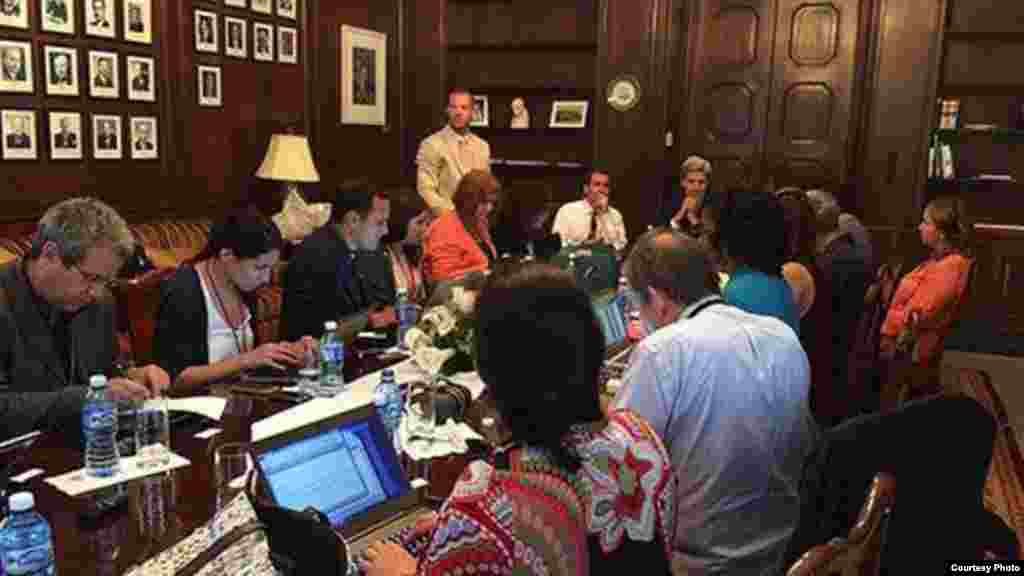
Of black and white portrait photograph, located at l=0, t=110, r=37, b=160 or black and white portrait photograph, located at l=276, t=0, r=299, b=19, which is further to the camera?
black and white portrait photograph, located at l=276, t=0, r=299, b=19

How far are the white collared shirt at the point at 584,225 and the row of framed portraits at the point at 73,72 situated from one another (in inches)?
99.8

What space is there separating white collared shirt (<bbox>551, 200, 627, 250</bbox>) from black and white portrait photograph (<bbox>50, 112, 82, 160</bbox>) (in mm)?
2769

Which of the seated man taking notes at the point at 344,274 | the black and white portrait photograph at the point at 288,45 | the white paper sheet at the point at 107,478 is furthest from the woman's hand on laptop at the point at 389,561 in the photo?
the black and white portrait photograph at the point at 288,45

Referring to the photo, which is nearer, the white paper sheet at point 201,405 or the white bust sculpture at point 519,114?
the white paper sheet at point 201,405

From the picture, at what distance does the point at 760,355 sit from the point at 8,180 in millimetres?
3922

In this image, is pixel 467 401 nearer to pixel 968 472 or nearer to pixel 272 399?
pixel 272 399

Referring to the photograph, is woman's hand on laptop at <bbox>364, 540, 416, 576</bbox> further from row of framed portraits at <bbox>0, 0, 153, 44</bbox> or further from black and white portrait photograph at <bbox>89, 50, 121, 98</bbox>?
black and white portrait photograph at <bbox>89, 50, 121, 98</bbox>

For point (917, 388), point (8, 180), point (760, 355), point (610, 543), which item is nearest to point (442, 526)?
point (610, 543)

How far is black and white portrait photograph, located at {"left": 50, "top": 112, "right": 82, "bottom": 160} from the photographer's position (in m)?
4.49

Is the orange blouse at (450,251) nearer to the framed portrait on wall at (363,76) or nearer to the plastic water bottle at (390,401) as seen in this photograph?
the plastic water bottle at (390,401)

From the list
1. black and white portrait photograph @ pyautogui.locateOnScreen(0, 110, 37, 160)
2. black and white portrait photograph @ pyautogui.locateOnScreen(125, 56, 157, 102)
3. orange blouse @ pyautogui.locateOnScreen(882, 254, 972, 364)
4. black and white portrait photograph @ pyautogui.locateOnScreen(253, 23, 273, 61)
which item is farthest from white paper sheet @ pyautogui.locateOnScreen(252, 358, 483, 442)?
black and white portrait photograph @ pyautogui.locateOnScreen(253, 23, 273, 61)

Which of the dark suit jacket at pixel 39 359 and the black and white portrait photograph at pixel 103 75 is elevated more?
the black and white portrait photograph at pixel 103 75

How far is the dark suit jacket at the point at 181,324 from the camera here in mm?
2500

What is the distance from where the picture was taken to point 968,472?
161 centimetres
